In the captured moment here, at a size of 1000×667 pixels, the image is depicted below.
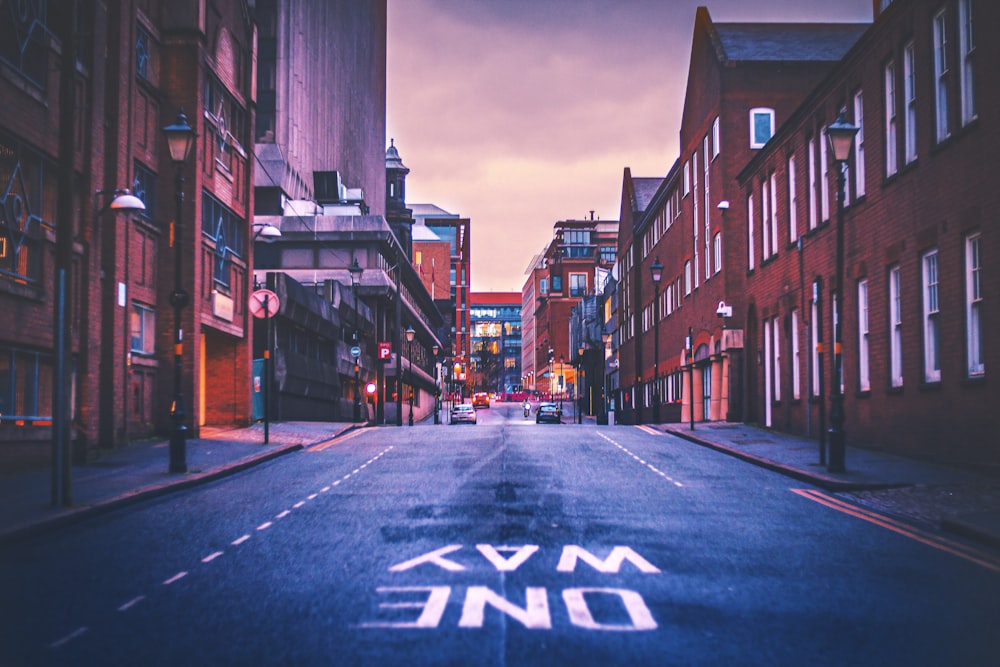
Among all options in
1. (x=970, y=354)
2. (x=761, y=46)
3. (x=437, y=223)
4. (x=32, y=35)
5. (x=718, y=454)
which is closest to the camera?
(x=970, y=354)

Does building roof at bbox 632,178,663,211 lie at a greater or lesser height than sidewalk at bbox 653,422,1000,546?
greater

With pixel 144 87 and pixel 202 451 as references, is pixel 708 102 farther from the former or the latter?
pixel 202 451

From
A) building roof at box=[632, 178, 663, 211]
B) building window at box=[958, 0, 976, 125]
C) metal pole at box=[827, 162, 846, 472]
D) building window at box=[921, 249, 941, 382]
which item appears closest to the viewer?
building window at box=[958, 0, 976, 125]

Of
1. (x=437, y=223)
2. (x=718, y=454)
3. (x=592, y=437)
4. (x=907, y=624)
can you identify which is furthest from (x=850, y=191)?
(x=437, y=223)

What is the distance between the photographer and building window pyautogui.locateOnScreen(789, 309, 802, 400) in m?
31.0

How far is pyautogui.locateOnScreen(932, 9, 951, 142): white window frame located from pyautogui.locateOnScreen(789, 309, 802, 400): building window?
1136cm

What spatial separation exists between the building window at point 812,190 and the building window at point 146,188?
1742 cm

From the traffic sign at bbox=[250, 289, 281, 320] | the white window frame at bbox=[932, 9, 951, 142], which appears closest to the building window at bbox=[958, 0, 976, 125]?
the white window frame at bbox=[932, 9, 951, 142]

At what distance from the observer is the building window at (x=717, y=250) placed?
4241 cm

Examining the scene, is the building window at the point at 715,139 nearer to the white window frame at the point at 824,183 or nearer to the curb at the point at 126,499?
the white window frame at the point at 824,183

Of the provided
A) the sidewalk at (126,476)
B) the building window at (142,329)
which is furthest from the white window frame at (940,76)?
the building window at (142,329)

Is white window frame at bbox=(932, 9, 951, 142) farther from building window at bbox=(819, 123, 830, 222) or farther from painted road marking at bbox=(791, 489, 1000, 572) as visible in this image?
painted road marking at bbox=(791, 489, 1000, 572)

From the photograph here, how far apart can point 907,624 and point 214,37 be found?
2983cm

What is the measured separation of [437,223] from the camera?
19362 cm
